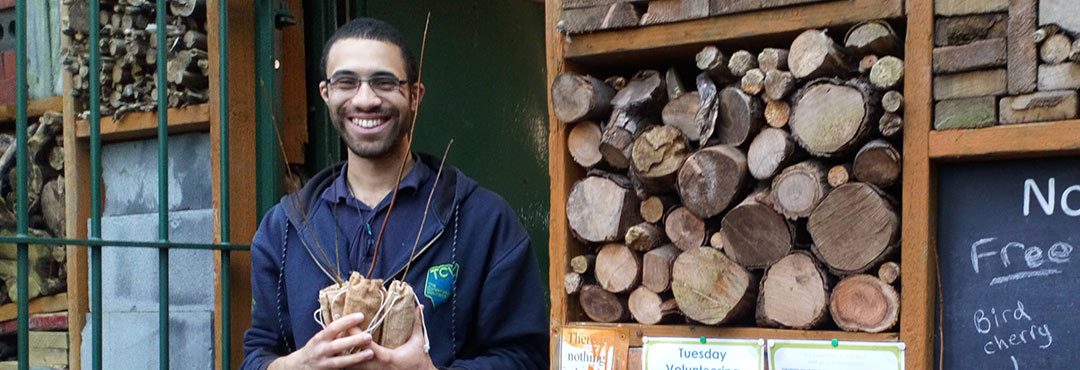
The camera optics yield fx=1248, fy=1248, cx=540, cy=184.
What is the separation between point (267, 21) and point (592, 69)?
4.10ft

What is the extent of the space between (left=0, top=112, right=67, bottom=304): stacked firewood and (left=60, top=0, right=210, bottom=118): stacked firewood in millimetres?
208

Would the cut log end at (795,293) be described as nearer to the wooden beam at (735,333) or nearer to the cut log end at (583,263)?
the wooden beam at (735,333)

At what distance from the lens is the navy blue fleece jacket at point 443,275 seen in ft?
9.99

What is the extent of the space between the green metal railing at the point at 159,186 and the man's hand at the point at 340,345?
1.17 m

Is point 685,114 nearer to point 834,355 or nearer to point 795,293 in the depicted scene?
point 795,293

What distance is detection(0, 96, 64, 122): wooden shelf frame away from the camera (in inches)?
182

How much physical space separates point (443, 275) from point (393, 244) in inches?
6.1

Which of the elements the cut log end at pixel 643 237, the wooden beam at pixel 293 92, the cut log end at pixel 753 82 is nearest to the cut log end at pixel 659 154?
the cut log end at pixel 643 237

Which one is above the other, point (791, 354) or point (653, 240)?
point (653, 240)

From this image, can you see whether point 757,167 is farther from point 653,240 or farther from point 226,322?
point 226,322

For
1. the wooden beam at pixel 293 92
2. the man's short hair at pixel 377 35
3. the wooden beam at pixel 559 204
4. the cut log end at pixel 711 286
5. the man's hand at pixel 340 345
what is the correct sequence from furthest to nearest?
the wooden beam at pixel 293 92 → the wooden beam at pixel 559 204 → the cut log end at pixel 711 286 → the man's short hair at pixel 377 35 → the man's hand at pixel 340 345

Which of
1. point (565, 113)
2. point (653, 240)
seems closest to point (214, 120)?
point (565, 113)

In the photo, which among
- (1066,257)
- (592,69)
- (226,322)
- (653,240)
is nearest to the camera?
(1066,257)

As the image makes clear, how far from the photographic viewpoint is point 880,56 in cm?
321
